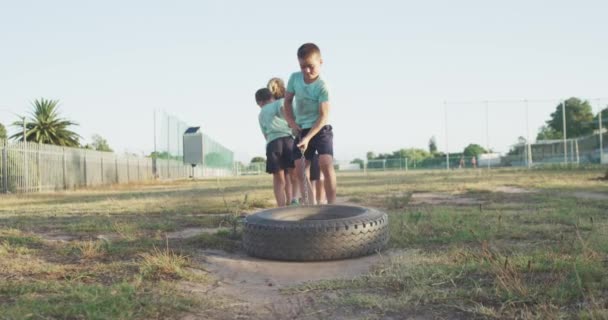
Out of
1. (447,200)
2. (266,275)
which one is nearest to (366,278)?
(266,275)

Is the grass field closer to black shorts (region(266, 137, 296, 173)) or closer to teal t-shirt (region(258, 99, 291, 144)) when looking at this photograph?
black shorts (region(266, 137, 296, 173))

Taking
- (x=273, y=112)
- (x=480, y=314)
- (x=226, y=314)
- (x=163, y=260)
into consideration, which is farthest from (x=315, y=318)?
(x=273, y=112)

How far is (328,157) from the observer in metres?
5.07

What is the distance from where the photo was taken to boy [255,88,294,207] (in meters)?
6.14

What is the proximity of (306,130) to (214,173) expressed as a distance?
38374 mm

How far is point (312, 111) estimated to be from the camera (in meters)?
5.18

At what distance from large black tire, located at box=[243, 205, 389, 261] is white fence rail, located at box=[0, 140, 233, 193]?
14.2 m

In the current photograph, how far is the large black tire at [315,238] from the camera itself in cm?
343

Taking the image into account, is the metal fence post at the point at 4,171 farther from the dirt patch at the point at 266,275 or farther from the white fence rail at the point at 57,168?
the dirt patch at the point at 266,275

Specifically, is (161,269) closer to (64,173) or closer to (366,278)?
(366,278)

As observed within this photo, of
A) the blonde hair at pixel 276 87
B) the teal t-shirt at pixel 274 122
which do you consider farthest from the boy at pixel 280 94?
the teal t-shirt at pixel 274 122

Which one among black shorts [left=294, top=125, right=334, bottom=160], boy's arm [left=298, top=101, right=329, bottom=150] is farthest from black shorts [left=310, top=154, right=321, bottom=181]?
boy's arm [left=298, top=101, right=329, bottom=150]

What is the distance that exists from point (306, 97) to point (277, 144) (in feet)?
4.10

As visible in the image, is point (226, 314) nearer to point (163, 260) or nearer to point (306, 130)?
point (163, 260)
